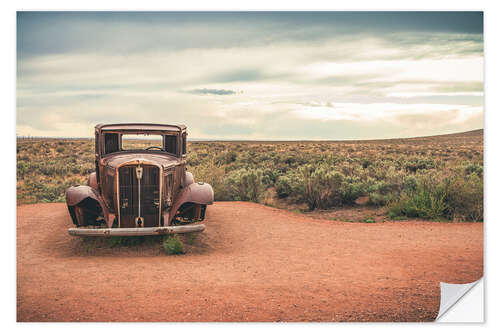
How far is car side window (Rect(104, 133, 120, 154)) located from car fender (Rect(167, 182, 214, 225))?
180 cm

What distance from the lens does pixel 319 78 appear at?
27.9 ft

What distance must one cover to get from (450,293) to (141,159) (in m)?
5.48

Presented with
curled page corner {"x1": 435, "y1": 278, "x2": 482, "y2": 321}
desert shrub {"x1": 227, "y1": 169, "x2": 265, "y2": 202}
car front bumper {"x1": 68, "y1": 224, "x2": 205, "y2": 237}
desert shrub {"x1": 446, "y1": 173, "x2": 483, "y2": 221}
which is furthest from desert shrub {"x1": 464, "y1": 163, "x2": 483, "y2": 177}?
car front bumper {"x1": 68, "y1": 224, "x2": 205, "y2": 237}

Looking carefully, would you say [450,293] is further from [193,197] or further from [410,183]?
[410,183]

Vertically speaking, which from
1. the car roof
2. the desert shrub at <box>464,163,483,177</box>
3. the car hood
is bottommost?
the desert shrub at <box>464,163,483,177</box>

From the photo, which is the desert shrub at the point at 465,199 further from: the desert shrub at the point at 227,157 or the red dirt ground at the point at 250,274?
the desert shrub at the point at 227,157

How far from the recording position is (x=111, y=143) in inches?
325

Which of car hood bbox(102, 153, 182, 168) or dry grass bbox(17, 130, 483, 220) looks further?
dry grass bbox(17, 130, 483, 220)

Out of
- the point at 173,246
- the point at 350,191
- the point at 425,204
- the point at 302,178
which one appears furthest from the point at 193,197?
the point at 350,191

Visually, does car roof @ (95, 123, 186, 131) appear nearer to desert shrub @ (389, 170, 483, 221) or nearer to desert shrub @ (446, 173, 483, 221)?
desert shrub @ (389, 170, 483, 221)

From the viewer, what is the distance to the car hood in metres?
7.18

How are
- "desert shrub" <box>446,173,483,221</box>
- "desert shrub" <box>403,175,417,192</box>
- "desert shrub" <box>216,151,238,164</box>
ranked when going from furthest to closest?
"desert shrub" <box>216,151,238,164</box>
"desert shrub" <box>403,175,417,192</box>
"desert shrub" <box>446,173,483,221</box>
